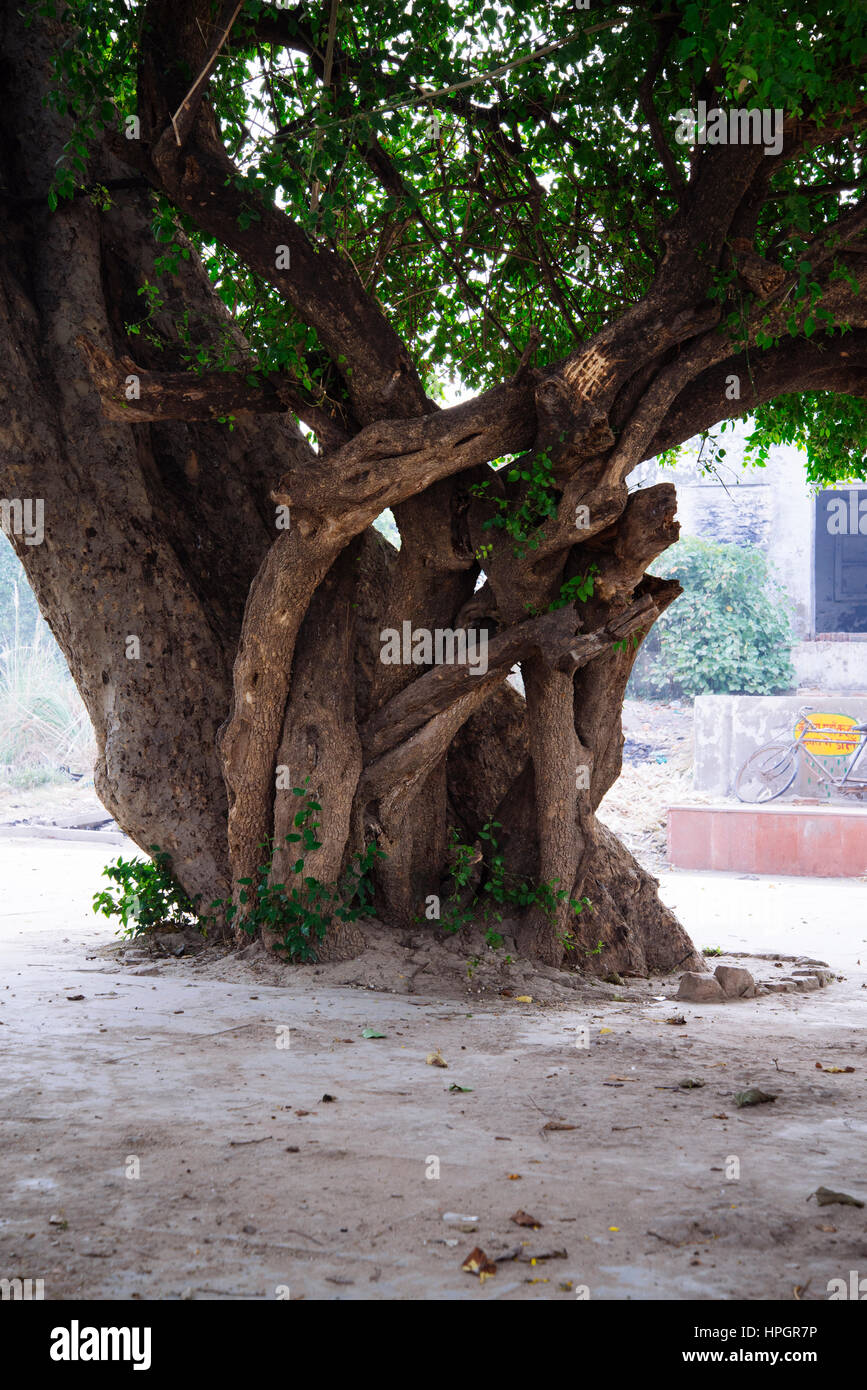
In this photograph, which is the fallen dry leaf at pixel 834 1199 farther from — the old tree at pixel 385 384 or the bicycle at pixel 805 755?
the bicycle at pixel 805 755

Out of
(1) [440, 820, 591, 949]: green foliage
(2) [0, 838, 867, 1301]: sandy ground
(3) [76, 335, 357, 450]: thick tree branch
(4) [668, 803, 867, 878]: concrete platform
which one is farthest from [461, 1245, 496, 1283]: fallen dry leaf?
(4) [668, 803, 867, 878]: concrete platform

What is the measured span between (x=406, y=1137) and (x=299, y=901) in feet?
9.12

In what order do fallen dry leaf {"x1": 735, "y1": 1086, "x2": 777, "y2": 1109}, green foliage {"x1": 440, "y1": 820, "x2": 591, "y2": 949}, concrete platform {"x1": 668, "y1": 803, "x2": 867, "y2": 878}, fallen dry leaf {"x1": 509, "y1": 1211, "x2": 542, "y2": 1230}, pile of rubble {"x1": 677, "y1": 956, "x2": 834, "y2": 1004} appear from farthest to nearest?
concrete platform {"x1": 668, "y1": 803, "x2": 867, "y2": 878}, green foliage {"x1": 440, "y1": 820, "x2": 591, "y2": 949}, pile of rubble {"x1": 677, "y1": 956, "x2": 834, "y2": 1004}, fallen dry leaf {"x1": 735, "y1": 1086, "x2": 777, "y2": 1109}, fallen dry leaf {"x1": 509, "y1": 1211, "x2": 542, "y2": 1230}

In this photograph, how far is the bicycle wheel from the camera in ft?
60.5

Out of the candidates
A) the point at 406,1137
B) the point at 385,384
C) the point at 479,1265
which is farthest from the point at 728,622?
the point at 479,1265

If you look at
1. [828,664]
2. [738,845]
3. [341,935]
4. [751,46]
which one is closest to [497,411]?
[751,46]

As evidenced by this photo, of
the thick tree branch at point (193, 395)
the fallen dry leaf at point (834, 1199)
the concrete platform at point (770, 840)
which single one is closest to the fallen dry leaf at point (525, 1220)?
the fallen dry leaf at point (834, 1199)

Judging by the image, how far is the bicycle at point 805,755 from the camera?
58.6 feet

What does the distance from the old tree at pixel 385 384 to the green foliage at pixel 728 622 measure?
1398cm

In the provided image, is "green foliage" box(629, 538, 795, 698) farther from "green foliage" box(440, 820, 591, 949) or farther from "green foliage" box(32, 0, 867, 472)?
"green foliage" box(440, 820, 591, 949)

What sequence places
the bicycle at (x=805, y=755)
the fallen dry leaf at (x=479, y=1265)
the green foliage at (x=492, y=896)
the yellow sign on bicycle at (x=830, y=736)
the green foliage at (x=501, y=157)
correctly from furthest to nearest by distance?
1. the yellow sign on bicycle at (x=830, y=736)
2. the bicycle at (x=805, y=755)
3. the green foliage at (x=492, y=896)
4. the green foliage at (x=501, y=157)
5. the fallen dry leaf at (x=479, y=1265)

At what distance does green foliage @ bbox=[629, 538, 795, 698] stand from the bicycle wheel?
113 inches

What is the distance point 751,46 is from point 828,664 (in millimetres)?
18879

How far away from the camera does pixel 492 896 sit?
262 inches
